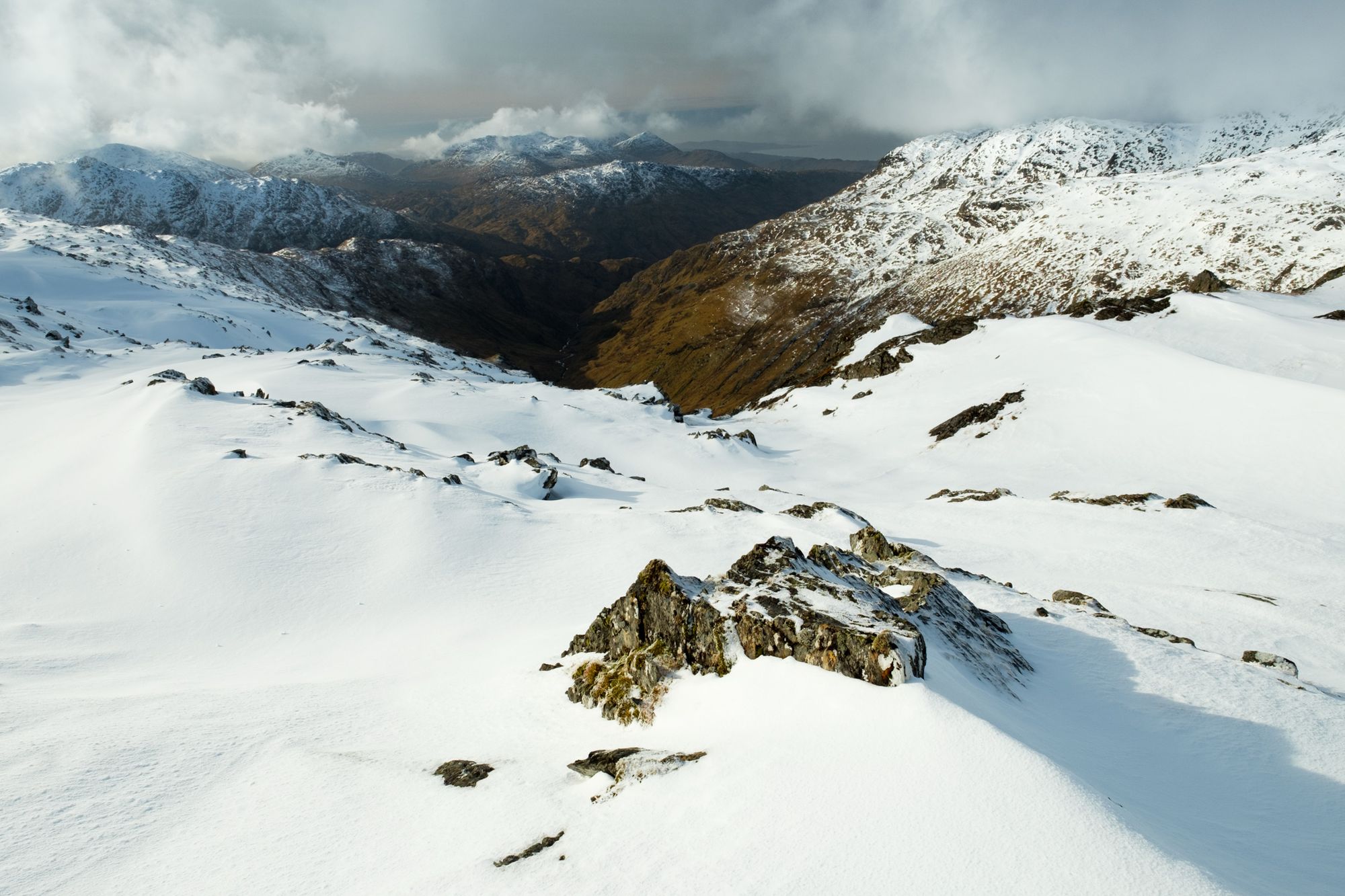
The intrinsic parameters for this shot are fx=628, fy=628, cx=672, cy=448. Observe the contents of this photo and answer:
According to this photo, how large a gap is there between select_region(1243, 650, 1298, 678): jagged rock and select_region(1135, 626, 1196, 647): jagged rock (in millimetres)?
1043

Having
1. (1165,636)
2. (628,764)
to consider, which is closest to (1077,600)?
(1165,636)

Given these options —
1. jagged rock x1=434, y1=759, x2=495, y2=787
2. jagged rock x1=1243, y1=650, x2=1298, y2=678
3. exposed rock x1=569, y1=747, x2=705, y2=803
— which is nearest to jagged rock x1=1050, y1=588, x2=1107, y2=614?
jagged rock x1=1243, y1=650, x2=1298, y2=678

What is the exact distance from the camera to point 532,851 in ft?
24.5

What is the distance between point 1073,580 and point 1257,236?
6367 inches

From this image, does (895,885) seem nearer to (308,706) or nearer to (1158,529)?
(308,706)

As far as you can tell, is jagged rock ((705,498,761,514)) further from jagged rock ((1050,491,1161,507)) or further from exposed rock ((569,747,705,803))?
exposed rock ((569,747,705,803))

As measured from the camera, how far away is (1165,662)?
44.3 feet

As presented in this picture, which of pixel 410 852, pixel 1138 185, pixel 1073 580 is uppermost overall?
pixel 1138 185

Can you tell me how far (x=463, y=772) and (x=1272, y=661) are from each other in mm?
18048

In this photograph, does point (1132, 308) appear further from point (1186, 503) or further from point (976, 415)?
point (1186, 503)

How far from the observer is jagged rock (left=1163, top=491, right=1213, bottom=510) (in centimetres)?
2686

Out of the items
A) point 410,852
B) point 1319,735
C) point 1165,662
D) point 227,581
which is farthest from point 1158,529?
point 227,581

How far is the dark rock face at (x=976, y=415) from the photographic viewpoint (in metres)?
49.1

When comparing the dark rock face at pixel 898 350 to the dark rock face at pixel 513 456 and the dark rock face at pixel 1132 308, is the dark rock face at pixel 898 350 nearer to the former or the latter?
the dark rock face at pixel 1132 308
